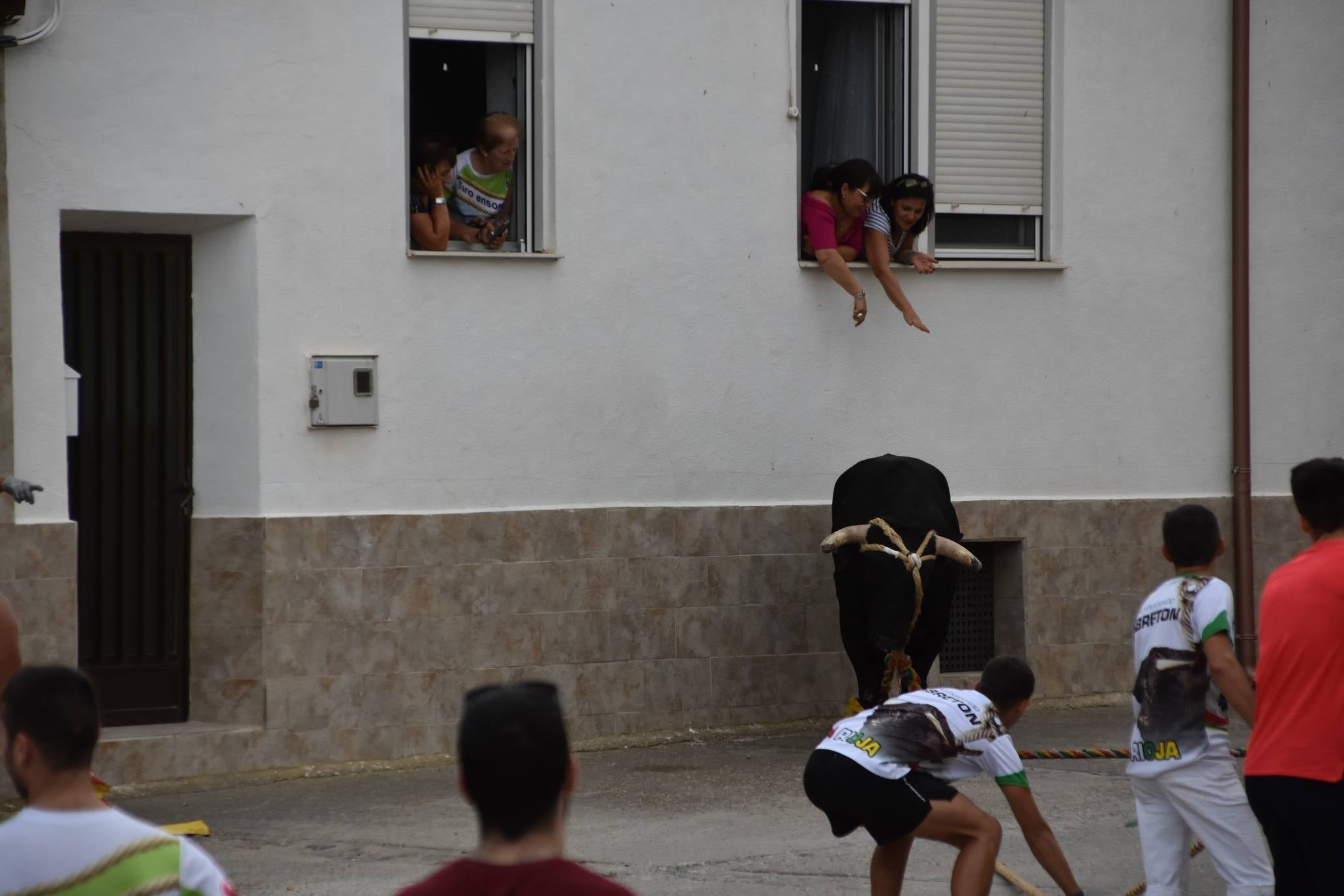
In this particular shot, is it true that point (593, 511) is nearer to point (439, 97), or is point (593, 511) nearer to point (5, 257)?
point (439, 97)

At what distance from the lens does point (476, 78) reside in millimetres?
10555

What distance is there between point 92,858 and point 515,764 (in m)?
0.91

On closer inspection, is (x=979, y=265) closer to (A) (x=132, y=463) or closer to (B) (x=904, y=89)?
(B) (x=904, y=89)

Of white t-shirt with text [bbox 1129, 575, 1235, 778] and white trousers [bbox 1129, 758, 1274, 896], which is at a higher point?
white t-shirt with text [bbox 1129, 575, 1235, 778]

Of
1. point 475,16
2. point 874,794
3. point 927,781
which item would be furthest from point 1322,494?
point 475,16

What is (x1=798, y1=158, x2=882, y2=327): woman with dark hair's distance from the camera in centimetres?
1098

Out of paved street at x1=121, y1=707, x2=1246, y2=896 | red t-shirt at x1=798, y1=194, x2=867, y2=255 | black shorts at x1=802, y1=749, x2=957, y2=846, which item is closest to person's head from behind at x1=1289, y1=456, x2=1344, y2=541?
black shorts at x1=802, y1=749, x2=957, y2=846

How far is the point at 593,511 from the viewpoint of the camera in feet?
34.6

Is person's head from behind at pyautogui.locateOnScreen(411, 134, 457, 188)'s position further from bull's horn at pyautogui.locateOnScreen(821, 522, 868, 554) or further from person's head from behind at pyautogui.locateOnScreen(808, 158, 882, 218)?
bull's horn at pyautogui.locateOnScreen(821, 522, 868, 554)

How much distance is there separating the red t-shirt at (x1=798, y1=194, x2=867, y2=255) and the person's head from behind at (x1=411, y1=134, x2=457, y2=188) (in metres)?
2.19

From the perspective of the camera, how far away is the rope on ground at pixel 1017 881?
23.0ft

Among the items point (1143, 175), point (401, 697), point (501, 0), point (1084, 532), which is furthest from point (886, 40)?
point (401, 697)

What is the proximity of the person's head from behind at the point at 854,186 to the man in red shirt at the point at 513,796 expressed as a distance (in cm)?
838

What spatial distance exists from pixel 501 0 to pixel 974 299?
3.45 m
